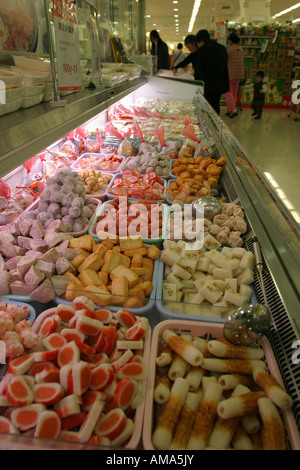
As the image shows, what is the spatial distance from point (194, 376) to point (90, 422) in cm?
35

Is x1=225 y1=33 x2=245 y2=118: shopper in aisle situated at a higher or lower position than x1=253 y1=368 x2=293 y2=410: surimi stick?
higher

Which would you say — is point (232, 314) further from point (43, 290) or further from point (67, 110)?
point (67, 110)

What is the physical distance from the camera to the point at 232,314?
1.14 m

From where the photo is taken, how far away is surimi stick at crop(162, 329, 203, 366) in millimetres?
1064

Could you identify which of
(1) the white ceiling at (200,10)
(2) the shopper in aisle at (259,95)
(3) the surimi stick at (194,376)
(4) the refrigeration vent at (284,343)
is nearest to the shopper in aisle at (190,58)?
(2) the shopper in aisle at (259,95)

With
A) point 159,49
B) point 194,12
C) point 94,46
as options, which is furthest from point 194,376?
point 194,12

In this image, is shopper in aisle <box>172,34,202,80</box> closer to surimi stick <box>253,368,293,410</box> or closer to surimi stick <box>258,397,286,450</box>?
surimi stick <box>253,368,293,410</box>

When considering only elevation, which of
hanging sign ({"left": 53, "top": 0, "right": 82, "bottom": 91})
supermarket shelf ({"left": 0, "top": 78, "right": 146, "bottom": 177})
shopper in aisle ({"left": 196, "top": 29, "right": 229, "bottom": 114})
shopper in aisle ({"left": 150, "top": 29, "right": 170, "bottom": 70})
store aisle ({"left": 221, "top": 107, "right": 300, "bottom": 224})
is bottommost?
store aisle ({"left": 221, "top": 107, "right": 300, "bottom": 224})

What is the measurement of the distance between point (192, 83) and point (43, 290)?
5.40 meters

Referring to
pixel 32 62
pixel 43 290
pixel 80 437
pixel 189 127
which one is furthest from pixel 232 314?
pixel 189 127

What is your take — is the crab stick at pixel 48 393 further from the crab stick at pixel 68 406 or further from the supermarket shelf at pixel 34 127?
the supermarket shelf at pixel 34 127

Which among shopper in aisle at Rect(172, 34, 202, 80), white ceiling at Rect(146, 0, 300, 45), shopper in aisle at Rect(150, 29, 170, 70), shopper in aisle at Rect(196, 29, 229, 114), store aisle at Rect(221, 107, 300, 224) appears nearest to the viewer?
store aisle at Rect(221, 107, 300, 224)

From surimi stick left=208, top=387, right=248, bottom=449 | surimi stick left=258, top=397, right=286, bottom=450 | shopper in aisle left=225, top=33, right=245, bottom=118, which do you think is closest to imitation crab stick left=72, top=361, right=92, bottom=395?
surimi stick left=208, top=387, right=248, bottom=449

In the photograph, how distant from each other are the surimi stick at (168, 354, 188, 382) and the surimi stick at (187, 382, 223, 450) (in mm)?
100
